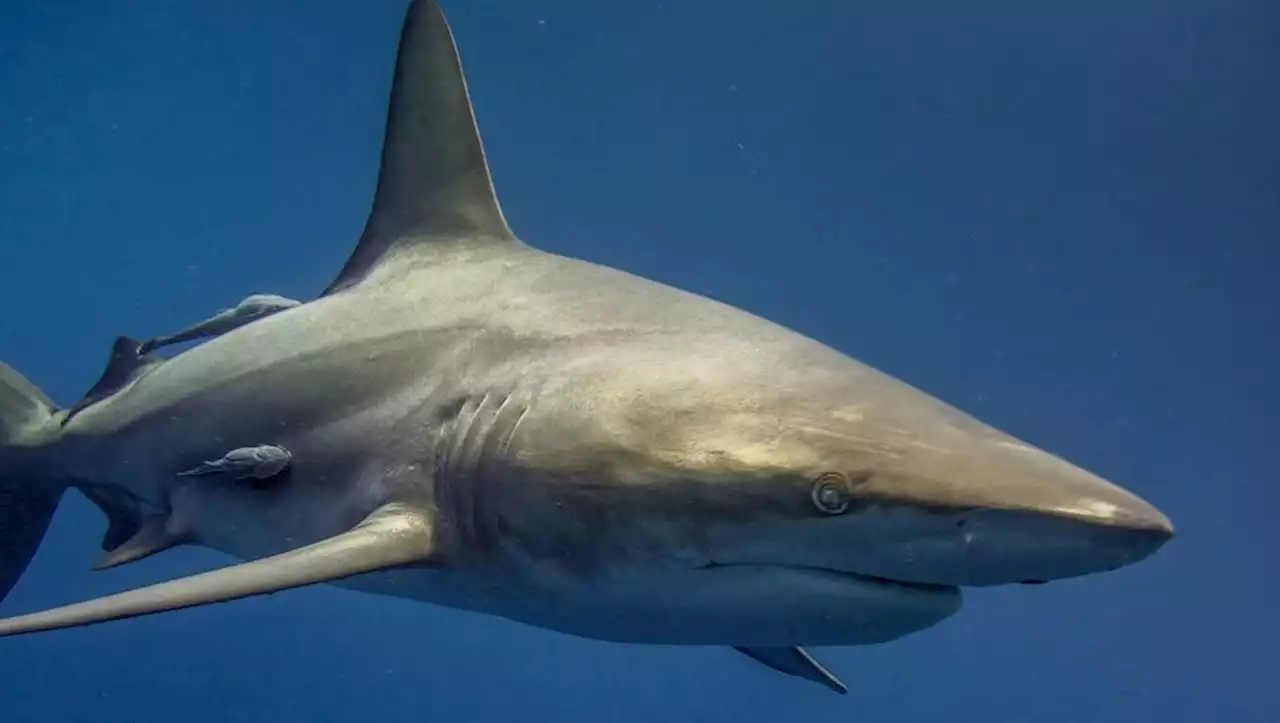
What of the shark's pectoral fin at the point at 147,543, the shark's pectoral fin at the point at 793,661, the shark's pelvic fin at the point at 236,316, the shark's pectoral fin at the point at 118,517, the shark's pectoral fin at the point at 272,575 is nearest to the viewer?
the shark's pectoral fin at the point at 272,575

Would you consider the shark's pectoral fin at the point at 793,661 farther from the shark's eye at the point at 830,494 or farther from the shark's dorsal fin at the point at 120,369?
the shark's dorsal fin at the point at 120,369

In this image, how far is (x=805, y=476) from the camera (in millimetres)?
2525

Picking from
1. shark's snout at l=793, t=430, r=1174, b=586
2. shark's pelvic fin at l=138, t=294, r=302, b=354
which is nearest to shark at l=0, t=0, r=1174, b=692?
→ shark's snout at l=793, t=430, r=1174, b=586

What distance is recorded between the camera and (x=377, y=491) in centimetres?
371

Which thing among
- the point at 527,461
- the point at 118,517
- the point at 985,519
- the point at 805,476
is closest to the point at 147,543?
the point at 118,517

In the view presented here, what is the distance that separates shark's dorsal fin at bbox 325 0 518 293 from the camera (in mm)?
4586

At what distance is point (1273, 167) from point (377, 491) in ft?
70.2

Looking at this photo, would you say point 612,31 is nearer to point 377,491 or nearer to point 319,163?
point 319,163

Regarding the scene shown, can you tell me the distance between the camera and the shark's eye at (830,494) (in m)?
2.42

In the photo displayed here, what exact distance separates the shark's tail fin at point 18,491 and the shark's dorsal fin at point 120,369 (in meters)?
0.23

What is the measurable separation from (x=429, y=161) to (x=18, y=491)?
2.65 m

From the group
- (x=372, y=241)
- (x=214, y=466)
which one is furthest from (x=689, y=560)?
(x=372, y=241)

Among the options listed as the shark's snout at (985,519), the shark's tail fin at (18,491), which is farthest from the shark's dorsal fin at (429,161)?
the shark's snout at (985,519)

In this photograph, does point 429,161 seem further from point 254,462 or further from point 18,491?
point 18,491
